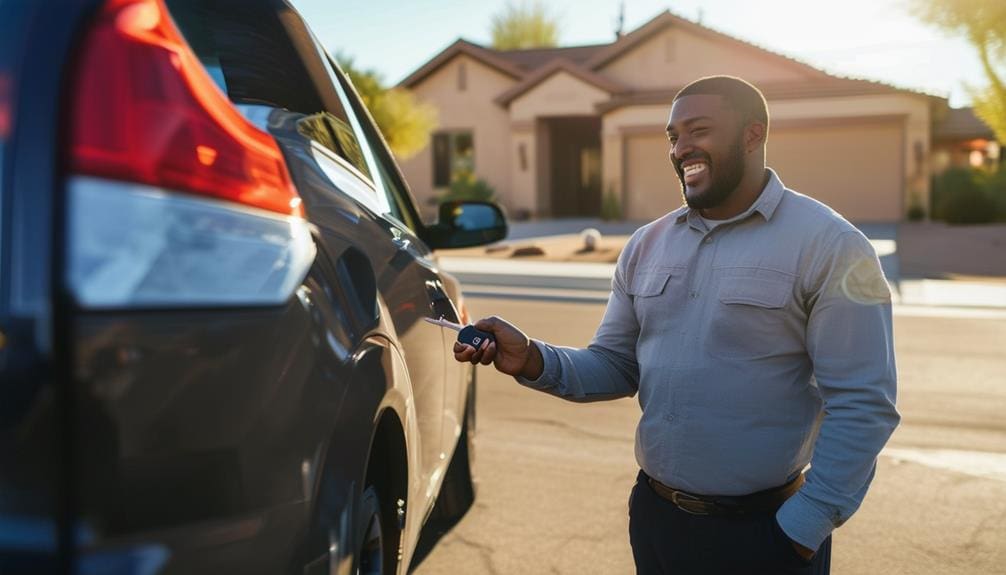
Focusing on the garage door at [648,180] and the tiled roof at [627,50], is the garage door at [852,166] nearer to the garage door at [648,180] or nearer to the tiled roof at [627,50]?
the tiled roof at [627,50]

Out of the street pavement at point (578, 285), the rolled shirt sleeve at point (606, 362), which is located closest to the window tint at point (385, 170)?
the rolled shirt sleeve at point (606, 362)

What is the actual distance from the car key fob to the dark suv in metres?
0.71

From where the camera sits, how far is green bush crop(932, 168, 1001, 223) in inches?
976

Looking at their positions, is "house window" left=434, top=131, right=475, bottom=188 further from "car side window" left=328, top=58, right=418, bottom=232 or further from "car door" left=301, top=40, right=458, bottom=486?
"car door" left=301, top=40, right=458, bottom=486

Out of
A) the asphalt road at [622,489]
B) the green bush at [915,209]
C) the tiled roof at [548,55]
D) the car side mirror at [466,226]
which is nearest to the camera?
the car side mirror at [466,226]

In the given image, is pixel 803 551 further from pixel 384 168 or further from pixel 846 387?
pixel 384 168

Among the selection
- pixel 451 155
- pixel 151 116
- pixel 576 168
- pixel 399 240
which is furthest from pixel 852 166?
pixel 151 116

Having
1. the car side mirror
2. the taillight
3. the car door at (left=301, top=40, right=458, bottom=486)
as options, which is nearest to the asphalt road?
the car door at (left=301, top=40, right=458, bottom=486)

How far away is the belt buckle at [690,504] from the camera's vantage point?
97.2 inches

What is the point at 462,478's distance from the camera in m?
4.30

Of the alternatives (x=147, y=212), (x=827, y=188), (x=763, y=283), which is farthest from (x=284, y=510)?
(x=827, y=188)

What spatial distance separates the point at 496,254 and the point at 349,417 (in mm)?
18218

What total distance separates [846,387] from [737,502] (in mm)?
→ 411

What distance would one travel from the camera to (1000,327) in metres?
10.8
